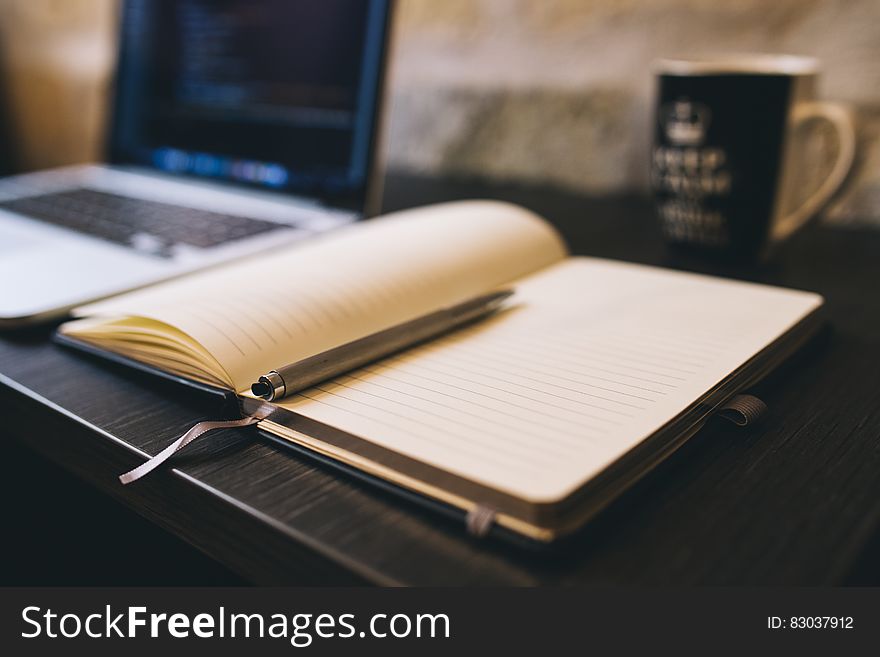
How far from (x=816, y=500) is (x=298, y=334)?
0.26m

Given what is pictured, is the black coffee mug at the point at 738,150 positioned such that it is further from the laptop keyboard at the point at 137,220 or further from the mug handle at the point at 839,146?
the laptop keyboard at the point at 137,220

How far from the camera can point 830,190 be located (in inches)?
23.8

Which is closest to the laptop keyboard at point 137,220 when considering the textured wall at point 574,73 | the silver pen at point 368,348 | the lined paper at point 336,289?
the lined paper at point 336,289

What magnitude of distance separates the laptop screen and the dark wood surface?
377 mm

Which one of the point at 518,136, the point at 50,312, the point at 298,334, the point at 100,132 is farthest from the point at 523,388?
the point at 100,132

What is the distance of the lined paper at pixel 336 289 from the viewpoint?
0.40 metres

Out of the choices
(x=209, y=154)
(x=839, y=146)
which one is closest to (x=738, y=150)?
(x=839, y=146)

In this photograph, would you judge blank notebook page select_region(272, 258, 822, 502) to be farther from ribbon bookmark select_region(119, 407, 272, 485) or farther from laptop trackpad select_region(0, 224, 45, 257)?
laptop trackpad select_region(0, 224, 45, 257)

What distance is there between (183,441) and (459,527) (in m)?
0.14

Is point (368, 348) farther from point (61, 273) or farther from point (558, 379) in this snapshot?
point (61, 273)

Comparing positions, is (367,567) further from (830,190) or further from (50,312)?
(830,190)

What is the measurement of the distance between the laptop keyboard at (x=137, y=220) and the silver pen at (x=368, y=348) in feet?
0.92

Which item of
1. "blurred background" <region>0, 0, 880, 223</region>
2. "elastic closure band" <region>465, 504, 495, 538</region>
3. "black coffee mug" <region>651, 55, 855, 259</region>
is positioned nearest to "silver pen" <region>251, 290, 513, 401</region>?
"elastic closure band" <region>465, 504, 495, 538</region>

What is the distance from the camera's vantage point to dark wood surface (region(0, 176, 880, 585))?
0.89 feet
